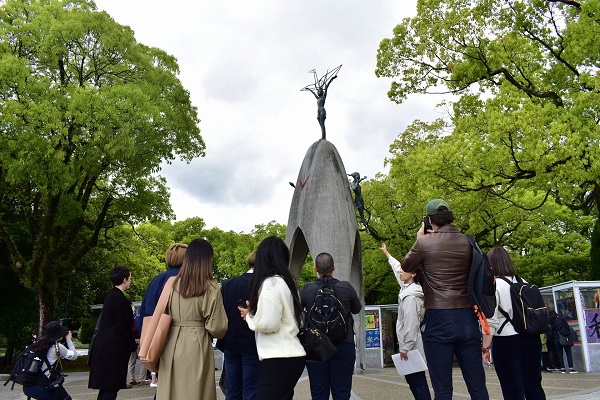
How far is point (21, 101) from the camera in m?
14.8

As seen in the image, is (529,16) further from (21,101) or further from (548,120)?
(21,101)

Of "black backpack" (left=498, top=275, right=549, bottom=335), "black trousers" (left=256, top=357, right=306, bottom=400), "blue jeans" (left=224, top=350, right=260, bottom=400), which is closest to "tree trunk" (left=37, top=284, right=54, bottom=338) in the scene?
"blue jeans" (left=224, top=350, right=260, bottom=400)

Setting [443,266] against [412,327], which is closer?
[443,266]

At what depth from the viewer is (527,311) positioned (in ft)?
15.4

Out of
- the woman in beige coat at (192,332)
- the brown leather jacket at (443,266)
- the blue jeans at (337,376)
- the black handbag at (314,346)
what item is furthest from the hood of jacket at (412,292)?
the woman in beige coat at (192,332)

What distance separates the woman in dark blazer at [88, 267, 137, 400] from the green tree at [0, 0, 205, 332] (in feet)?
33.7

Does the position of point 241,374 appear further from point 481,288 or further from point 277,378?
point 481,288

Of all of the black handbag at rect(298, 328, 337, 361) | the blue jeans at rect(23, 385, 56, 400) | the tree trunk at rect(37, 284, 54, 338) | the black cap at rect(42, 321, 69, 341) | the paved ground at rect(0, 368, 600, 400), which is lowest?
the paved ground at rect(0, 368, 600, 400)

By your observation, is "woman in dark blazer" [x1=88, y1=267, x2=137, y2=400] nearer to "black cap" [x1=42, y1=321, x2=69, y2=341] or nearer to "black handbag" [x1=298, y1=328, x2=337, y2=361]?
"black cap" [x1=42, y1=321, x2=69, y2=341]

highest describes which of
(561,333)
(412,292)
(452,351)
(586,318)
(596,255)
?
(596,255)

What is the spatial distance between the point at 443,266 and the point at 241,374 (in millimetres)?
2326

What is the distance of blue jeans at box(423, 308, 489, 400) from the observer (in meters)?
3.97

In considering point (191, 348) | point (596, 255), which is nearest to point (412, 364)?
point (191, 348)

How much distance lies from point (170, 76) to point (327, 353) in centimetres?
1620
